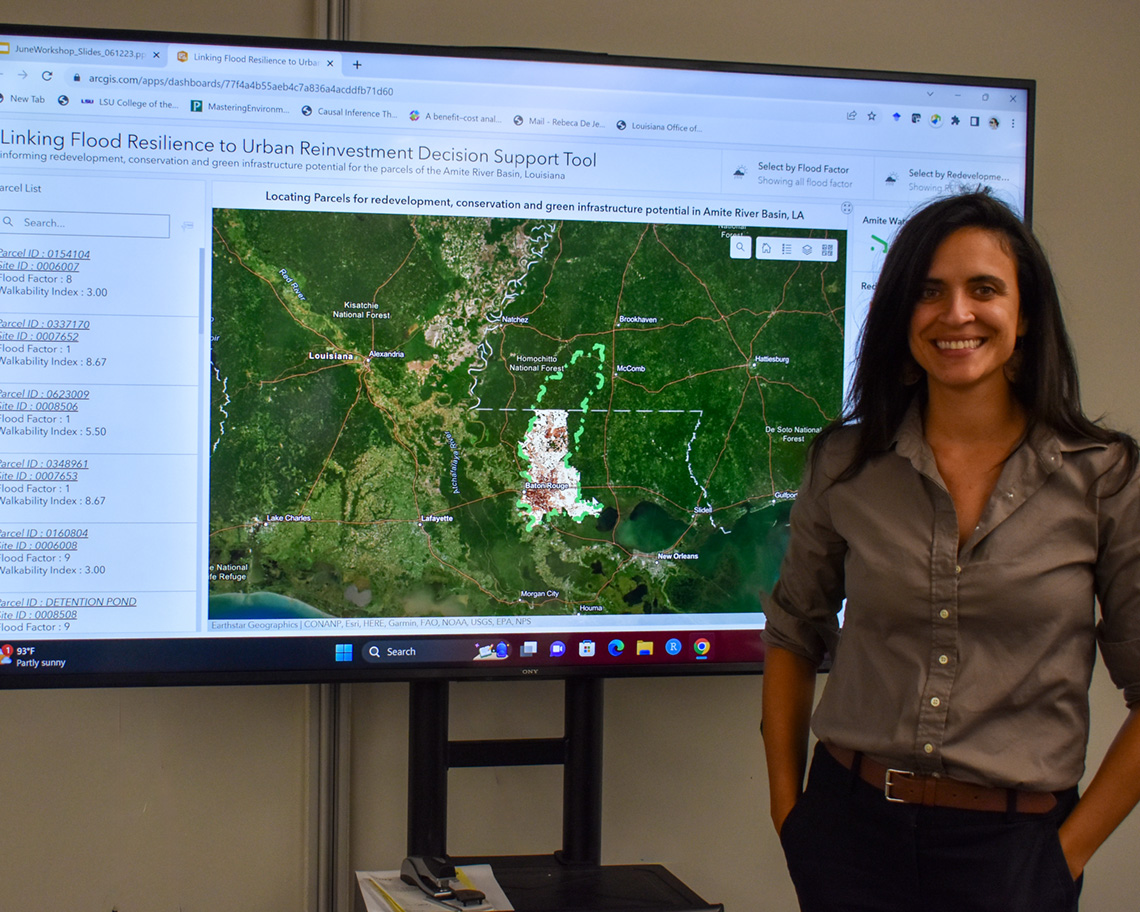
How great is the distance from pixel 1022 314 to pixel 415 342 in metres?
1.07

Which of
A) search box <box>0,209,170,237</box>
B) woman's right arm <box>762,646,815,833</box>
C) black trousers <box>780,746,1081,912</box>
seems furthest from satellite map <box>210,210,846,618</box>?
black trousers <box>780,746,1081,912</box>

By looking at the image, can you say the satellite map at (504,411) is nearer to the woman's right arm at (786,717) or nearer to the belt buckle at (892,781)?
the woman's right arm at (786,717)

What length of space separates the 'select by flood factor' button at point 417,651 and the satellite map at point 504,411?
0.06 metres

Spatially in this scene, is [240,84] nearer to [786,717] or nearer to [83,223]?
[83,223]

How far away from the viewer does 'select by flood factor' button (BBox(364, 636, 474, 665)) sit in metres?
1.80

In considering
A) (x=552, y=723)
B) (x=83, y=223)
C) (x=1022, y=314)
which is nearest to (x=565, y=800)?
(x=552, y=723)

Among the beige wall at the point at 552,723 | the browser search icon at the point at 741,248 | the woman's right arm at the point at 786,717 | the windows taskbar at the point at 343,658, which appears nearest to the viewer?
the woman's right arm at the point at 786,717

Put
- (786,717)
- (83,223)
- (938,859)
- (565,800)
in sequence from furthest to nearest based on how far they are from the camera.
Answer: (565,800)
(83,223)
(786,717)
(938,859)

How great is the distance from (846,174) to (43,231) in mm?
1585

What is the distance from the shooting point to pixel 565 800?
6.23ft

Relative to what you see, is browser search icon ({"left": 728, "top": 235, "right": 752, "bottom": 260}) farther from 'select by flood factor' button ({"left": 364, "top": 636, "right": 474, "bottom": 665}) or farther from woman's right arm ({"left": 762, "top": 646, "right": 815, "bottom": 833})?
'select by flood factor' button ({"left": 364, "top": 636, "right": 474, "bottom": 665})

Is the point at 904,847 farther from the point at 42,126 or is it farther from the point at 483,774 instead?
the point at 42,126

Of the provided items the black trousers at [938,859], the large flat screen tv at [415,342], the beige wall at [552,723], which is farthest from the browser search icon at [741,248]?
the black trousers at [938,859]

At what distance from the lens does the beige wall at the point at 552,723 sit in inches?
79.6
